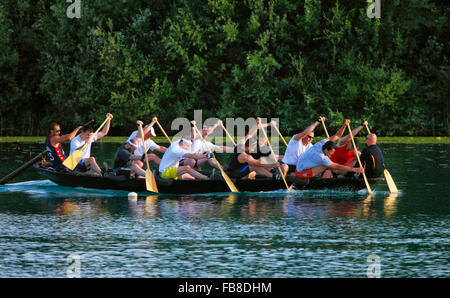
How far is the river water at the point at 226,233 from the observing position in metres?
12.0

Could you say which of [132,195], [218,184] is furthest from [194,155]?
[132,195]

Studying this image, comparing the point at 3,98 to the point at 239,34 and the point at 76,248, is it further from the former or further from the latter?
the point at 76,248

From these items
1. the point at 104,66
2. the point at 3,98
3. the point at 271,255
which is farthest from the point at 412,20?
the point at 271,255

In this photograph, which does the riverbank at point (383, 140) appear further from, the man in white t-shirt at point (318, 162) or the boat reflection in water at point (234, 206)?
the boat reflection in water at point (234, 206)

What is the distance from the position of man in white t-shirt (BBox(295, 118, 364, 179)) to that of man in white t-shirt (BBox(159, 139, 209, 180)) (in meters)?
2.35

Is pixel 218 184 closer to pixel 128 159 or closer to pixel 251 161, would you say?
pixel 251 161

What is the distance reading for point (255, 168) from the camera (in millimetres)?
21625

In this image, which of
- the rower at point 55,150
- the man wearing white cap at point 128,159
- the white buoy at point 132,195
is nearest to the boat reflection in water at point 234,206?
the white buoy at point 132,195

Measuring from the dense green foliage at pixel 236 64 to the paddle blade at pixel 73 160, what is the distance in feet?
89.3

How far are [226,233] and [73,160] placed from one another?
8.80 m

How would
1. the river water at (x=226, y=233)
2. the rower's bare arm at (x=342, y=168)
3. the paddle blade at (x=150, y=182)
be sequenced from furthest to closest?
the paddle blade at (x=150, y=182) < the rower's bare arm at (x=342, y=168) < the river water at (x=226, y=233)

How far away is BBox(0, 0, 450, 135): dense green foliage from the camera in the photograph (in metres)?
49.5

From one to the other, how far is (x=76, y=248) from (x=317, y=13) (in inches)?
1532
